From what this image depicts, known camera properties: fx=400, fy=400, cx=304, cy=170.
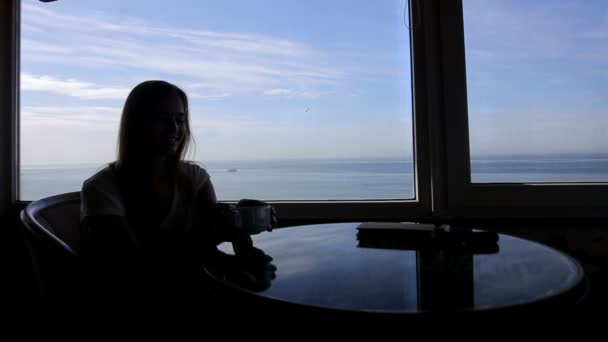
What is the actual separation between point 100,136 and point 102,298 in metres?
1.41

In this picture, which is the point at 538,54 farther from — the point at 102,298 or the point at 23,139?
the point at 23,139

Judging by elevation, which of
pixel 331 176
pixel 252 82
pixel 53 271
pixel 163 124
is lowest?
pixel 53 271

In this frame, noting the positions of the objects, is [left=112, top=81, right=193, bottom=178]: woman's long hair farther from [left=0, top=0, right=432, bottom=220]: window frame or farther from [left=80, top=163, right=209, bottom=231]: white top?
[left=0, top=0, right=432, bottom=220]: window frame

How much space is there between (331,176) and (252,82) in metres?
0.60

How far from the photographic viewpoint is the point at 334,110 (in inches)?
75.3

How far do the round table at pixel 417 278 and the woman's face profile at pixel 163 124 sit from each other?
1.61ft

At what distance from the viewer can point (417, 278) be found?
708mm

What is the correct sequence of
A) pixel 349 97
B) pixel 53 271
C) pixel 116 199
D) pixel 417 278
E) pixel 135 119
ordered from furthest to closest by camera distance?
pixel 349 97 < pixel 135 119 < pixel 116 199 < pixel 53 271 < pixel 417 278

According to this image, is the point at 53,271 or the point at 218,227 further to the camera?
the point at 218,227

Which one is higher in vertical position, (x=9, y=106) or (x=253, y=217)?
(x=9, y=106)

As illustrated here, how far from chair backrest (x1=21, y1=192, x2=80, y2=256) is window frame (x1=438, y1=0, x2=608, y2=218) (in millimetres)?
1416

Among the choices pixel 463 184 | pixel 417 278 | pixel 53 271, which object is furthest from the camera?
pixel 463 184

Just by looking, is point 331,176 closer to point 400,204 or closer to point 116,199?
point 400,204

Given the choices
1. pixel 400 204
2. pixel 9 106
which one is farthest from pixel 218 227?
pixel 9 106
